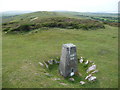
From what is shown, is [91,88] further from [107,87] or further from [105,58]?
[105,58]

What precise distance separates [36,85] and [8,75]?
4141 mm

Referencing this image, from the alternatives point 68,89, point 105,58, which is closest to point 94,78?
point 68,89

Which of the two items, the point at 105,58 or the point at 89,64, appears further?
the point at 105,58

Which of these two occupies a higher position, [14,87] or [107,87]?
[14,87]

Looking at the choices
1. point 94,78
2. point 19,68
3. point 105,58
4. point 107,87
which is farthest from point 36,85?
point 105,58

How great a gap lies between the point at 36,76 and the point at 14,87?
9.32 feet

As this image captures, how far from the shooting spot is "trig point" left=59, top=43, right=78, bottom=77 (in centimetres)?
1499

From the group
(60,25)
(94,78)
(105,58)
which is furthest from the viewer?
(60,25)

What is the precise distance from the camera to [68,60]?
15.2 meters

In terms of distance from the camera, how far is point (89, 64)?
19.1 m

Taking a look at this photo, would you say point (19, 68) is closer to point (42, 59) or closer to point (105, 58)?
point (42, 59)

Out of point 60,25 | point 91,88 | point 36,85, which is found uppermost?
point 60,25

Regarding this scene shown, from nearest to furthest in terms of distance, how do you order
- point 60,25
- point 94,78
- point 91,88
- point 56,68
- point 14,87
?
point 14,87 → point 91,88 → point 94,78 → point 56,68 → point 60,25

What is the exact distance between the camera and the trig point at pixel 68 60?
1499cm
